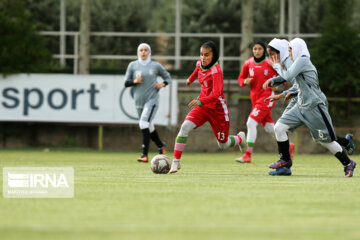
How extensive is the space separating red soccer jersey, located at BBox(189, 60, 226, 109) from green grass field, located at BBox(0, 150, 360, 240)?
149 cm

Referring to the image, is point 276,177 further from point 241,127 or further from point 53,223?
point 241,127

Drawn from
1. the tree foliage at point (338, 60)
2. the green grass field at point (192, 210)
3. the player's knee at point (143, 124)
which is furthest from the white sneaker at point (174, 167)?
the tree foliage at point (338, 60)

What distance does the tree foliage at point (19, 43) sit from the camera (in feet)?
76.9

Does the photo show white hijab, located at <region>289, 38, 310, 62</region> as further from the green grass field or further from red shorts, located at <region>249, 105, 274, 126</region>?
red shorts, located at <region>249, 105, 274, 126</region>

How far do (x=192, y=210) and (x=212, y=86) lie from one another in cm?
523

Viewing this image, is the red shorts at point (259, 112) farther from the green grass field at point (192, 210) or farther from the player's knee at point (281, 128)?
the green grass field at point (192, 210)

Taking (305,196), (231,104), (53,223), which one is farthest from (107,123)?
(53,223)

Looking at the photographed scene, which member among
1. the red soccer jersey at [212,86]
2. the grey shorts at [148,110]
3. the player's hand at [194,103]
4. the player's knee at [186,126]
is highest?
the red soccer jersey at [212,86]

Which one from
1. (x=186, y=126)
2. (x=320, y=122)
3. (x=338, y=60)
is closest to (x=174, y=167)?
(x=186, y=126)

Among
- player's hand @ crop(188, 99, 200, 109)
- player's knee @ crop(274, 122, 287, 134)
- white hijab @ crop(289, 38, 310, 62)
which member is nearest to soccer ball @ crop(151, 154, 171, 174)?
player's hand @ crop(188, 99, 200, 109)

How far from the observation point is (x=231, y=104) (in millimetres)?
23812

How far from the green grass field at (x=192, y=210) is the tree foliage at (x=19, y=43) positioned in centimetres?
1246

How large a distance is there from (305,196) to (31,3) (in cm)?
2431

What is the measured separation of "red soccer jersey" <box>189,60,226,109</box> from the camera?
12.7 m
